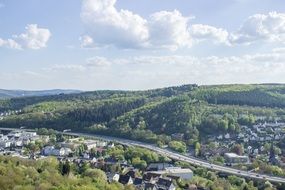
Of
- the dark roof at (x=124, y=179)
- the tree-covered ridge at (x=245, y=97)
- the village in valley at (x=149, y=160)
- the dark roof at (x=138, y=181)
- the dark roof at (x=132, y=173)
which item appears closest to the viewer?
the dark roof at (x=138, y=181)

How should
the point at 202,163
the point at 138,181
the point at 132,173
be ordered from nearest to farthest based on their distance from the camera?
1. the point at 138,181
2. the point at 132,173
3. the point at 202,163

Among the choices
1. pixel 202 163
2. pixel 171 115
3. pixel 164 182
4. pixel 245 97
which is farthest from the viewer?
pixel 245 97

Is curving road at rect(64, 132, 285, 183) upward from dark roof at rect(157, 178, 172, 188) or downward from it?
downward

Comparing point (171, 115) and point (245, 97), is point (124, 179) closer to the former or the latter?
point (171, 115)

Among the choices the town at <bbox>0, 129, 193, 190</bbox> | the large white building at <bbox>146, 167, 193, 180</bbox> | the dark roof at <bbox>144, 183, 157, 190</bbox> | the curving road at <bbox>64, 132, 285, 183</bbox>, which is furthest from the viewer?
the curving road at <bbox>64, 132, 285, 183</bbox>

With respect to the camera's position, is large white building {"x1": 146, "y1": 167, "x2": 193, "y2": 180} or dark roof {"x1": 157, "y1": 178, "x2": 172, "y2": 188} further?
large white building {"x1": 146, "y1": 167, "x2": 193, "y2": 180}

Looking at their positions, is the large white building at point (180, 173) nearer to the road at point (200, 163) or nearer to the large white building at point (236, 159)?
the road at point (200, 163)

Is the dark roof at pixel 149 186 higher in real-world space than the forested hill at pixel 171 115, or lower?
lower

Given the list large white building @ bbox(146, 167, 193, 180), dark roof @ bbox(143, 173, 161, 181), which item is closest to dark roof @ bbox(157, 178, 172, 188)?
dark roof @ bbox(143, 173, 161, 181)

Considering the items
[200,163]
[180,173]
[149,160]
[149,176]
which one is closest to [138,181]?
[149,176]

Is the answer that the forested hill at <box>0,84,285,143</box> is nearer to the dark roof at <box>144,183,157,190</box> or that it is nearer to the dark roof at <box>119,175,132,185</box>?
the dark roof at <box>119,175,132,185</box>

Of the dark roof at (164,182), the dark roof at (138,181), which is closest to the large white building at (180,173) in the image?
the dark roof at (164,182)

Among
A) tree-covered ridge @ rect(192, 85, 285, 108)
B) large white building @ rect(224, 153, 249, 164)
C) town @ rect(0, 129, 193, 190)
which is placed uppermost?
tree-covered ridge @ rect(192, 85, 285, 108)
